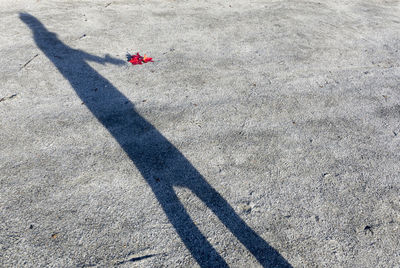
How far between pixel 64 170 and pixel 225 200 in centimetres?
192

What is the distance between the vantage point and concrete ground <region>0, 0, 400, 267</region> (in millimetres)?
3270

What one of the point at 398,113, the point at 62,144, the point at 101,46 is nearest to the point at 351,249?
the point at 398,113

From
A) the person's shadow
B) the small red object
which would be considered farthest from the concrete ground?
the small red object

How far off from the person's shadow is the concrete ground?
0.02 meters

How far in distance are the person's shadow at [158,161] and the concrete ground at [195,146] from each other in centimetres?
2

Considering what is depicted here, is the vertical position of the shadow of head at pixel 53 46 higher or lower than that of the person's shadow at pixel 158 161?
higher

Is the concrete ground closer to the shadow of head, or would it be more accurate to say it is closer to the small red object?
the shadow of head

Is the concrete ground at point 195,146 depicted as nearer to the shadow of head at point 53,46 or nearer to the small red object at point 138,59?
the shadow of head at point 53,46

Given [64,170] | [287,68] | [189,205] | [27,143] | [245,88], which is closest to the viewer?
[189,205]

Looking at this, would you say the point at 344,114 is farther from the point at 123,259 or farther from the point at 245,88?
the point at 123,259

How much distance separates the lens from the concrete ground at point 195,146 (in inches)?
129

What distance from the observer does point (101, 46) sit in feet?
22.3

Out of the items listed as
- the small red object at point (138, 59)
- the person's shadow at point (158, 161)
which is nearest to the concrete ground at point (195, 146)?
the person's shadow at point (158, 161)

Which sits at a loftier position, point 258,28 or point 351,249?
point 258,28
